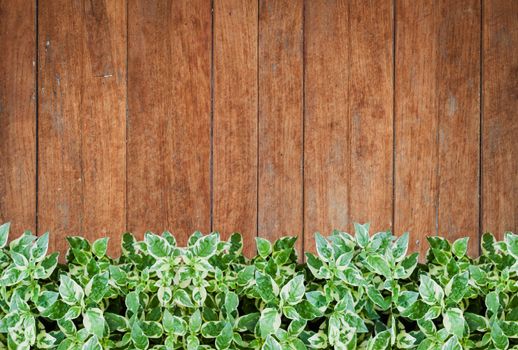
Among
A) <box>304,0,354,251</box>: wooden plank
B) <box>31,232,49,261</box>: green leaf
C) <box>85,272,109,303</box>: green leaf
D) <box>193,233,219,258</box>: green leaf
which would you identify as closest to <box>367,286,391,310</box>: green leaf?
<box>193,233,219,258</box>: green leaf

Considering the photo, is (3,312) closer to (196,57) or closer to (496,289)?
(496,289)

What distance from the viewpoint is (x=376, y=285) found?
1.10m

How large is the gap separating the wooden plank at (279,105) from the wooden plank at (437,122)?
11.7 inches

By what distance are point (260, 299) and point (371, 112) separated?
1123 millimetres

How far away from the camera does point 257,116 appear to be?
7.02ft

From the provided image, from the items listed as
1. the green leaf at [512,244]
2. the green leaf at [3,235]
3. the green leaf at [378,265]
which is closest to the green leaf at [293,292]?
the green leaf at [378,265]

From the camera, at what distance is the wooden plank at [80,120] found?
83.9 inches

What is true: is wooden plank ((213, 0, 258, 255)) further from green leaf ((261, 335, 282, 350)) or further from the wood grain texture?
green leaf ((261, 335, 282, 350))

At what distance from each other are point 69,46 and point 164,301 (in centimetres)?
127

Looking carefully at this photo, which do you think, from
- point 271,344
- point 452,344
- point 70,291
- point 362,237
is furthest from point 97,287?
point 452,344

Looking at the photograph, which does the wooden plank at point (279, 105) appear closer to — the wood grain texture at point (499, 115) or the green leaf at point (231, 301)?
the wood grain texture at point (499, 115)

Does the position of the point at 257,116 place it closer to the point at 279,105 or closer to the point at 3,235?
the point at 279,105

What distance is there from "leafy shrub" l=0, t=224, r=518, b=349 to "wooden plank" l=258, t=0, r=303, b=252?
0.98 metres

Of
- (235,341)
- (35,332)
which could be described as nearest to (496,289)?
(235,341)
